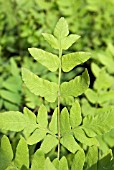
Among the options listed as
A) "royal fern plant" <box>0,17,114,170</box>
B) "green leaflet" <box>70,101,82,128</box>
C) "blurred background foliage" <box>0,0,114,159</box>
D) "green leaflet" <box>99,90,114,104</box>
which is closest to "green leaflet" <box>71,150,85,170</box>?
"royal fern plant" <box>0,17,114,170</box>

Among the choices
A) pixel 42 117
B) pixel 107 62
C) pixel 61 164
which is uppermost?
pixel 107 62

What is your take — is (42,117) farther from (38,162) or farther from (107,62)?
(107,62)

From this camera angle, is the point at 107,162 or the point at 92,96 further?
the point at 92,96

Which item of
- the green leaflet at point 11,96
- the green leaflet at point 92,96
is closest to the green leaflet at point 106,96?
the green leaflet at point 92,96

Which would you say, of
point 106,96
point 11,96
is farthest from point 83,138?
point 11,96

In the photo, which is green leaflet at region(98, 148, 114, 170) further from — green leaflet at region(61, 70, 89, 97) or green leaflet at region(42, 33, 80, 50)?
green leaflet at region(42, 33, 80, 50)

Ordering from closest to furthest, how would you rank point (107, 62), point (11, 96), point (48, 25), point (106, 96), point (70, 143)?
point (70, 143), point (106, 96), point (11, 96), point (107, 62), point (48, 25)

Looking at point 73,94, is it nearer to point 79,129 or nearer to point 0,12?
point 79,129
